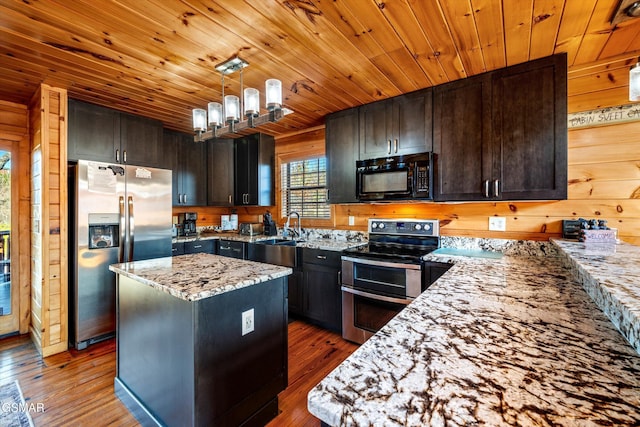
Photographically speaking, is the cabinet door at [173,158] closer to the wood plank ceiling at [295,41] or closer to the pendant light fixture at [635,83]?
the wood plank ceiling at [295,41]

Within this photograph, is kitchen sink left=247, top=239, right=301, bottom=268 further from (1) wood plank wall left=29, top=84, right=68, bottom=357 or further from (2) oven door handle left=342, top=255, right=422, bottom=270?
(1) wood plank wall left=29, top=84, right=68, bottom=357

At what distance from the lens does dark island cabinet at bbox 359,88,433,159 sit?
2545 millimetres

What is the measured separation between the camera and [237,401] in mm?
1566

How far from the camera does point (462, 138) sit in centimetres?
237

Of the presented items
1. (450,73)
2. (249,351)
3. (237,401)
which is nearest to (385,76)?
(450,73)

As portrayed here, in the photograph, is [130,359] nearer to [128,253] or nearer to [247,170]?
[128,253]

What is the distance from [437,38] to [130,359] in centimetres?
286

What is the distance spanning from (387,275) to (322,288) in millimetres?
787

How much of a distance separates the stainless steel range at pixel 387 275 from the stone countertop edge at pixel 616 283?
3.08ft

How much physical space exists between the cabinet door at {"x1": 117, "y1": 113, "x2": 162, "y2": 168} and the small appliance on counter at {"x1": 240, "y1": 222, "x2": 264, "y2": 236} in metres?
1.34

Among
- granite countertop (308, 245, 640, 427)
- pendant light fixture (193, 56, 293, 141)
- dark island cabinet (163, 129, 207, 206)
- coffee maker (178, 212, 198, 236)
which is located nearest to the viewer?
granite countertop (308, 245, 640, 427)

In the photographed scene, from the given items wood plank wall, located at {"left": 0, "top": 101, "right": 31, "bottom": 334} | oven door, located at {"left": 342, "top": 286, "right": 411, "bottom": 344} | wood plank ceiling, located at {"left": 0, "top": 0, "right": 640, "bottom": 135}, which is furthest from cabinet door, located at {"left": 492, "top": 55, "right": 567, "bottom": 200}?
wood plank wall, located at {"left": 0, "top": 101, "right": 31, "bottom": 334}

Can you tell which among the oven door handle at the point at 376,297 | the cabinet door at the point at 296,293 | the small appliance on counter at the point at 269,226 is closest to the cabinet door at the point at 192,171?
the small appliance on counter at the point at 269,226

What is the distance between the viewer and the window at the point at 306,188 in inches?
148
